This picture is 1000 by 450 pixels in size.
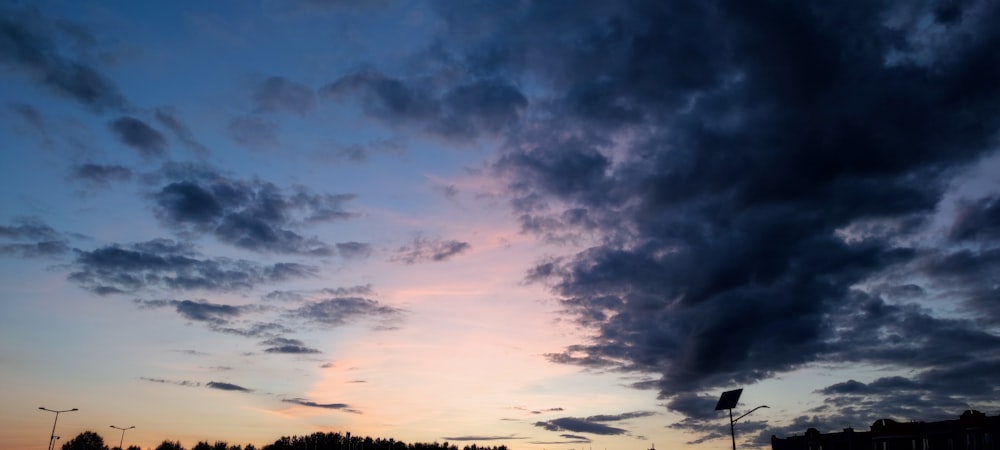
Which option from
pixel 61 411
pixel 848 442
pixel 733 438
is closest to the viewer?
pixel 848 442

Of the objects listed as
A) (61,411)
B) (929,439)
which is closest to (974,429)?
(929,439)

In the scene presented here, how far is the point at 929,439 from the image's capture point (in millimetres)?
69438

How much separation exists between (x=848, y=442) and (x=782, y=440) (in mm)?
17569

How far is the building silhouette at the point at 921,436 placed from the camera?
210 feet

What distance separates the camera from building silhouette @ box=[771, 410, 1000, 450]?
210 ft

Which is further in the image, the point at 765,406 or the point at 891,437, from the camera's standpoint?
the point at 765,406

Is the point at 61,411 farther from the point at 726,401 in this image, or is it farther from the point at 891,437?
the point at 891,437

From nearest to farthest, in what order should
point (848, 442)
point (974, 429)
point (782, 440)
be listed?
1. point (974, 429)
2. point (848, 442)
3. point (782, 440)

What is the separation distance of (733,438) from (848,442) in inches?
525

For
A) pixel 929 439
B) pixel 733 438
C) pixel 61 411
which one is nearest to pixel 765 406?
pixel 733 438

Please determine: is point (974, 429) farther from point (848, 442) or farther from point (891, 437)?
point (848, 442)

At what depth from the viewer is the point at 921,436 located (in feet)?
231

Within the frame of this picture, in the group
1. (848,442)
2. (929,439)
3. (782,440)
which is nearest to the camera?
(929,439)

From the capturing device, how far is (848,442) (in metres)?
81.1
